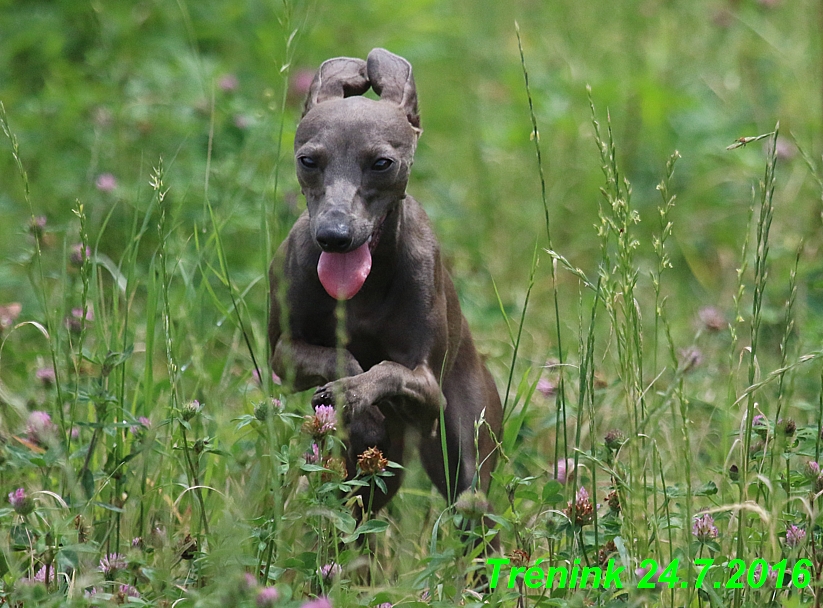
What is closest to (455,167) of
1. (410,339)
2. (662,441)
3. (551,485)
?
(662,441)

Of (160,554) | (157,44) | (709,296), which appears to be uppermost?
(157,44)

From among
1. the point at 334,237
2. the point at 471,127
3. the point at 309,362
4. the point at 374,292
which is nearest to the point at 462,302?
the point at 374,292

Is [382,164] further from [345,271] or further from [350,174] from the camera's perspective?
[345,271]

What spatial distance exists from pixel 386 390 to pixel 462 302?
231cm

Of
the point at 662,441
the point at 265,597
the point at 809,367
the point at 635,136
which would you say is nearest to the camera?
the point at 265,597

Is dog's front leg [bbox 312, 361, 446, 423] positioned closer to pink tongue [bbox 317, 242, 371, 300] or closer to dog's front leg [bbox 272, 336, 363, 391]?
dog's front leg [bbox 272, 336, 363, 391]

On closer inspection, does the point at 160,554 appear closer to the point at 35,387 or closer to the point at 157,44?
the point at 35,387

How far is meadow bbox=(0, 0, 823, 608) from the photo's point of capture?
9.23 ft

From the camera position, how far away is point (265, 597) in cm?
234

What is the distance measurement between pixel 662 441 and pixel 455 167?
3402mm

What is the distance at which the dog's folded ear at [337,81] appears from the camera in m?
3.52

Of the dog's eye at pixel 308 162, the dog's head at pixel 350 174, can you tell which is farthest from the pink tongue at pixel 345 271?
the dog's eye at pixel 308 162

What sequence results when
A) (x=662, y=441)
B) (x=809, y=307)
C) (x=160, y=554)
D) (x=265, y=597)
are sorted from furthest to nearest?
(x=809, y=307), (x=662, y=441), (x=160, y=554), (x=265, y=597)

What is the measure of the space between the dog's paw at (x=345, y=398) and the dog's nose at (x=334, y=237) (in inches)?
13.0
